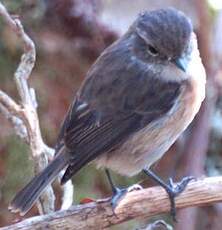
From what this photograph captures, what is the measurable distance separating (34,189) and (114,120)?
536mm

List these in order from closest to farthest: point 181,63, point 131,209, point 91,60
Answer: point 131,209 → point 181,63 → point 91,60

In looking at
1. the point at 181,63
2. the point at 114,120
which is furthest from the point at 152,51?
the point at 114,120

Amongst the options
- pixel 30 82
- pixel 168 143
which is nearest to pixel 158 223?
pixel 168 143

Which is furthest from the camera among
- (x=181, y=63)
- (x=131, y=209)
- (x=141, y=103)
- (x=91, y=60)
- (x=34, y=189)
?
(x=91, y=60)

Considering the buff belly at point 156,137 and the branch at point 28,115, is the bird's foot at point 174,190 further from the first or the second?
the branch at point 28,115

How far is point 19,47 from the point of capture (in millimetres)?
5547

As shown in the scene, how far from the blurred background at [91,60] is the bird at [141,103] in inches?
52.7

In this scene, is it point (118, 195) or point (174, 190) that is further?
point (118, 195)

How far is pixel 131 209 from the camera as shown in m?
3.60

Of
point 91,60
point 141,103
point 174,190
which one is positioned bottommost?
point 91,60

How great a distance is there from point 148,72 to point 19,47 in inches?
65.7

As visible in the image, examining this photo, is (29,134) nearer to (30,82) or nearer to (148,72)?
(148,72)

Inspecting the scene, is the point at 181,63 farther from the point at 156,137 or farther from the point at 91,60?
the point at 91,60

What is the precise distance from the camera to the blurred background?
548cm
